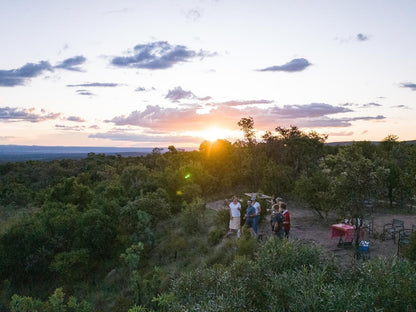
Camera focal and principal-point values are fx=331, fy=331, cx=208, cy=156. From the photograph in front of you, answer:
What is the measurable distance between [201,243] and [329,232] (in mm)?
6579

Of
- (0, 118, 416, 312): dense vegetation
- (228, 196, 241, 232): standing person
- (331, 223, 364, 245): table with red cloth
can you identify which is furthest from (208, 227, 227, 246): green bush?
(331, 223, 364, 245): table with red cloth

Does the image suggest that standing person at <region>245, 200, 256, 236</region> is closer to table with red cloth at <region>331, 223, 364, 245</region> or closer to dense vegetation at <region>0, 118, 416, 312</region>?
dense vegetation at <region>0, 118, 416, 312</region>

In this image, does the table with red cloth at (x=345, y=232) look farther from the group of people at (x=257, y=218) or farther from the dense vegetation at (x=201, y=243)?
the group of people at (x=257, y=218)

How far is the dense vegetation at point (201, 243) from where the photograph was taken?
6820 mm

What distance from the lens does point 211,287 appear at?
7.87m

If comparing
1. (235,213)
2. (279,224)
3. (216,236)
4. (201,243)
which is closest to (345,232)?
(279,224)

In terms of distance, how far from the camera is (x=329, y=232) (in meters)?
16.2

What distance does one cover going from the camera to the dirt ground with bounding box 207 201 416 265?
1297 cm

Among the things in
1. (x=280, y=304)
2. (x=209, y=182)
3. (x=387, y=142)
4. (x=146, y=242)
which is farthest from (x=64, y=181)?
(x=387, y=142)

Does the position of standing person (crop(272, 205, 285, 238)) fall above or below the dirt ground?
above

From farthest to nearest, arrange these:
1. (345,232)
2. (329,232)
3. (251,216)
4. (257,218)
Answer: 1. (329,232)
2. (257,218)
3. (251,216)
4. (345,232)

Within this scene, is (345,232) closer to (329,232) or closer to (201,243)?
(329,232)

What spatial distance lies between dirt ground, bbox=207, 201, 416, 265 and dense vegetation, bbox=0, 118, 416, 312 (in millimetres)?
1044

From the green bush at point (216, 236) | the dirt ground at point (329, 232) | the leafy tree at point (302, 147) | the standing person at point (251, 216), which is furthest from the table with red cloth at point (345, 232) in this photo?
the leafy tree at point (302, 147)
